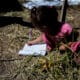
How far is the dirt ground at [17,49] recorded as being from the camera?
3.63 metres

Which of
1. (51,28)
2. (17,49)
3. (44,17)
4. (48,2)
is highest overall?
(44,17)

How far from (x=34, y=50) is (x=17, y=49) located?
0.99 feet

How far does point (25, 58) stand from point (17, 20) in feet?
4.69

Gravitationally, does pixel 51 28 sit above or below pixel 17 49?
above

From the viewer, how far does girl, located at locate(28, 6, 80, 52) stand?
376cm

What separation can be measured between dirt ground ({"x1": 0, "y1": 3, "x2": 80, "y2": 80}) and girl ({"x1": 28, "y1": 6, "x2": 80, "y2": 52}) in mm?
282

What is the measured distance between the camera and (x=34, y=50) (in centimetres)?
405

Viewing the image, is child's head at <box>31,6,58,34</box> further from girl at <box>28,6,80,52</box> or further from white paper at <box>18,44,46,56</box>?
white paper at <box>18,44,46,56</box>

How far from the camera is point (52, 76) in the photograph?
349cm

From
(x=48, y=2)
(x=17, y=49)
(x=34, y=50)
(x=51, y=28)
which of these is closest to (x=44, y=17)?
(x=51, y=28)

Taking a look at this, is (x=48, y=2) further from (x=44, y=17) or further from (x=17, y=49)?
(x=44, y=17)

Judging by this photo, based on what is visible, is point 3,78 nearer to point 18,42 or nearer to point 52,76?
point 52,76

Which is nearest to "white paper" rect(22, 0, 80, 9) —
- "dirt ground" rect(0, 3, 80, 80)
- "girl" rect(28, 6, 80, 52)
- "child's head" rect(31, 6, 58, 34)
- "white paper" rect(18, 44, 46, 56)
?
"dirt ground" rect(0, 3, 80, 80)

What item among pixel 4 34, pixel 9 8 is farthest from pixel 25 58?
pixel 9 8
